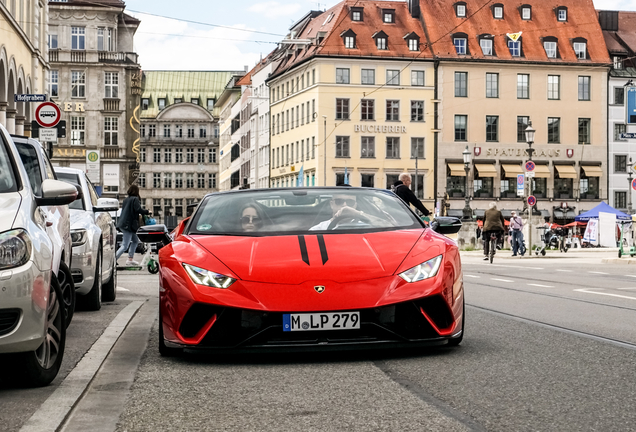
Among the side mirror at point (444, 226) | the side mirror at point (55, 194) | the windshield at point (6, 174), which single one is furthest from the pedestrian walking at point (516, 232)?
the windshield at point (6, 174)

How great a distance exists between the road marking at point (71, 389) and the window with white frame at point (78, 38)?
6795cm

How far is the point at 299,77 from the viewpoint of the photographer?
9250 centimetres

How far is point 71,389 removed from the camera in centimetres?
601

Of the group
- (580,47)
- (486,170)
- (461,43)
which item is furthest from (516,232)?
(580,47)

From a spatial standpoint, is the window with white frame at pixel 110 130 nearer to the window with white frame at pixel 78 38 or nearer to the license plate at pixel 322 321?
the window with white frame at pixel 78 38

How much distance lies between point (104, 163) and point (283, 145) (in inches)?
1004

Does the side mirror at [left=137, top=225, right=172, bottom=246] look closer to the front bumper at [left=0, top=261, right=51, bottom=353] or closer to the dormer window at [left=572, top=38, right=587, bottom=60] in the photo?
the front bumper at [left=0, top=261, right=51, bottom=353]

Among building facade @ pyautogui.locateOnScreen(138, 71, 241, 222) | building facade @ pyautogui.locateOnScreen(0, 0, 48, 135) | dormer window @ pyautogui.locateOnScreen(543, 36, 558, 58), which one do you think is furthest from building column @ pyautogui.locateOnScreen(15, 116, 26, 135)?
building facade @ pyautogui.locateOnScreen(138, 71, 241, 222)

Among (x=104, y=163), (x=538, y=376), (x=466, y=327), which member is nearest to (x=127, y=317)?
(x=466, y=327)

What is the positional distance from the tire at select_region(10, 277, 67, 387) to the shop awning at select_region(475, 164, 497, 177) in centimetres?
8064

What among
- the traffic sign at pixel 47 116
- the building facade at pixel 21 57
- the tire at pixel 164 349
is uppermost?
the building facade at pixel 21 57

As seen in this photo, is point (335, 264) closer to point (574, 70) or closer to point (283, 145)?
point (574, 70)

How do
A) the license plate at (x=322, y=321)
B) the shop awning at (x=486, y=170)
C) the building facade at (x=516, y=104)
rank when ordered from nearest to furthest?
the license plate at (x=322, y=321) → the shop awning at (x=486, y=170) → the building facade at (x=516, y=104)

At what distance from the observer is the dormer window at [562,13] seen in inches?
3526
